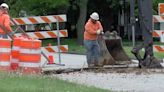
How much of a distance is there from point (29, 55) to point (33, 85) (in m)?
4.13

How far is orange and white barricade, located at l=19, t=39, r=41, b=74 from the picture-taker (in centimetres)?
1577

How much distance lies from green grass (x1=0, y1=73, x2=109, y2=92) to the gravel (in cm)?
116

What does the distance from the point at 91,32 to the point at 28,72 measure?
427cm

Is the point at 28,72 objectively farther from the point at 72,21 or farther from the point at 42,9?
the point at 72,21

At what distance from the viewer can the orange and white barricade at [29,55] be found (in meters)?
15.8

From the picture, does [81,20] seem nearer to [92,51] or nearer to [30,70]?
[92,51]

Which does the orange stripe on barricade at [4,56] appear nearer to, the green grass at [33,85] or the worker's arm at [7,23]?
the green grass at [33,85]

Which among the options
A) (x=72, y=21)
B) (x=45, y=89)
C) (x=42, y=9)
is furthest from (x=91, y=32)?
(x=72, y=21)

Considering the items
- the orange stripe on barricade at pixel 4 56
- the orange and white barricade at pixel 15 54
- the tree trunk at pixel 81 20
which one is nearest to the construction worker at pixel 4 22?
the orange and white barricade at pixel 15 54

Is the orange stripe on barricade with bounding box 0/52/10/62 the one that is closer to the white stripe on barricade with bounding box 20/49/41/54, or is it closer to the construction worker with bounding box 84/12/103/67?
the white stripe on barricade with bounding box 20/49/41/54

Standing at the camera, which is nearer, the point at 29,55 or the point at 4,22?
the point at 29,55

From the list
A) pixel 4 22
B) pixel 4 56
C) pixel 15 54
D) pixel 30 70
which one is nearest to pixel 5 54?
pixel 4 56

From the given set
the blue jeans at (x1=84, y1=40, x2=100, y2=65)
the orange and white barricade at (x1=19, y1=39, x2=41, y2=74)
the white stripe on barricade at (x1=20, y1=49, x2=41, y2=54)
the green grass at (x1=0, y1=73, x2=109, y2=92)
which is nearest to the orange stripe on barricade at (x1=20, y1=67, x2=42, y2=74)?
the orange and white barricade at (x1=19, y1=39, x2=41, y2=74)

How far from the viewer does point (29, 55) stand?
1584 centimetres
